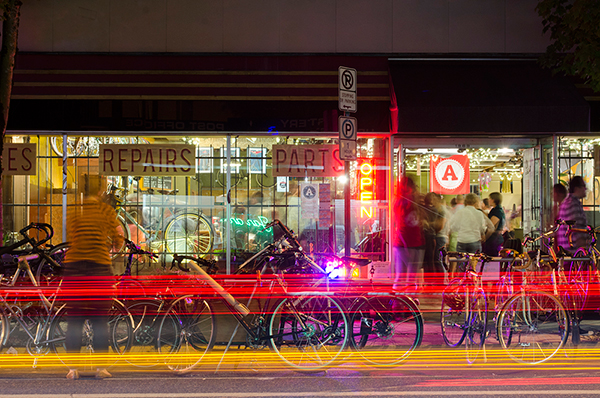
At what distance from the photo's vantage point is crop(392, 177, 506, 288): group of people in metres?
8.85

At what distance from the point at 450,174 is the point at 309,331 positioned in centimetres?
634

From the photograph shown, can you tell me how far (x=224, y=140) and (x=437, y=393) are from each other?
711 centimetres

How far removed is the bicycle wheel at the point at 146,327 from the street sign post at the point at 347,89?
367 cm

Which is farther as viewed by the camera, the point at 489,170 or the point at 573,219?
the point at 489,170

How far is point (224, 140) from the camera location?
35.2 ft

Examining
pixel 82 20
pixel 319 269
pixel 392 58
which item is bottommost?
pixel 319 269

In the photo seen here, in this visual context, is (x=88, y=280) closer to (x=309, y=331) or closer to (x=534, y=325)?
(x=309, y=331)

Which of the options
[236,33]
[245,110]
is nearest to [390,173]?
[245,110]

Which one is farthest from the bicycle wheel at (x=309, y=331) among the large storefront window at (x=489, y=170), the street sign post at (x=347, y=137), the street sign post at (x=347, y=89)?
the large storefront window at (x=489, y=170)

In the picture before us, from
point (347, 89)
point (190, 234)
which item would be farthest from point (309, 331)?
point (190, 234)

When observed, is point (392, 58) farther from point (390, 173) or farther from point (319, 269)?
point (319, 269)

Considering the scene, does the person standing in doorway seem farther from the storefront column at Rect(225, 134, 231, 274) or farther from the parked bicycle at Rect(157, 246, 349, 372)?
the parked bicycle at Rect(157, 246, 349, 372)

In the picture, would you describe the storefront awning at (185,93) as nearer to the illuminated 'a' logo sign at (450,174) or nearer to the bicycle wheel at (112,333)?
the illuminated 'a' logo sign at (450,174)

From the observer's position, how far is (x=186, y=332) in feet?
19.0
